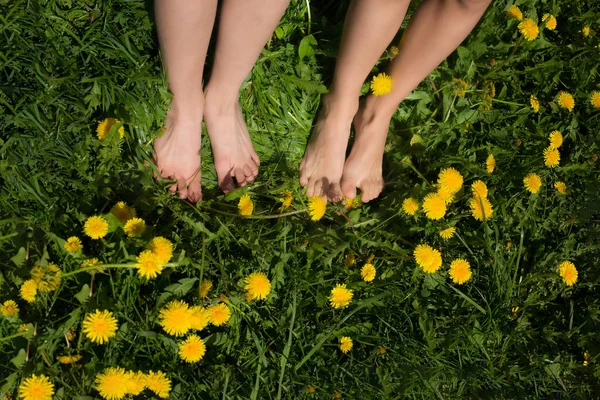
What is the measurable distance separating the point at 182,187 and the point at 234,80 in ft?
1.33

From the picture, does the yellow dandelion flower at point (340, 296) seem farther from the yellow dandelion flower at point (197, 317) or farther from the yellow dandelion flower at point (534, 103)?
the yellow dandelion flower at point (534, 103)

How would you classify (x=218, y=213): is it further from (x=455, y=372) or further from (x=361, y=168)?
(x=455, y=372)

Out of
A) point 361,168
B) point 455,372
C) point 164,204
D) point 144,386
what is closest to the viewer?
point 144,386

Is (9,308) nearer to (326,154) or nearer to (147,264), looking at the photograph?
(147,264)

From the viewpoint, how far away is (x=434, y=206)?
1.74m

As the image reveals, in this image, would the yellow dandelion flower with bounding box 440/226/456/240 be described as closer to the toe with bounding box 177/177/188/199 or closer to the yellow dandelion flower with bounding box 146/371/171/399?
the toe with bounding box 177/177/188/199

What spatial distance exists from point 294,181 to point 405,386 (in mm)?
806

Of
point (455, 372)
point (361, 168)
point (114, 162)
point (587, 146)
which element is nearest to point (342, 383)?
point (455, 372)

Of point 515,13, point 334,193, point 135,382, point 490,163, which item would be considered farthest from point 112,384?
point 515,13

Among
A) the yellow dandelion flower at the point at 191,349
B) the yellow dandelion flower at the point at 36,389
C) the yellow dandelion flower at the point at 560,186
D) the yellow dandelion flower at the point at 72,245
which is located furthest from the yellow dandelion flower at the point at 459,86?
the yellow dandelion flower at the point at 36,389

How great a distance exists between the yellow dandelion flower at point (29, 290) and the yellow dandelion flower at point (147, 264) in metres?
0.28

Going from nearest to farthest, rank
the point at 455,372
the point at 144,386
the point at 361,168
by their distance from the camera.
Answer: the point at 144,386 < the point at 455,372 < the point at 361,168

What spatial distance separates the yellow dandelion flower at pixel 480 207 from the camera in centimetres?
180

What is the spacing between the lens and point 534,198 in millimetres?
1980
